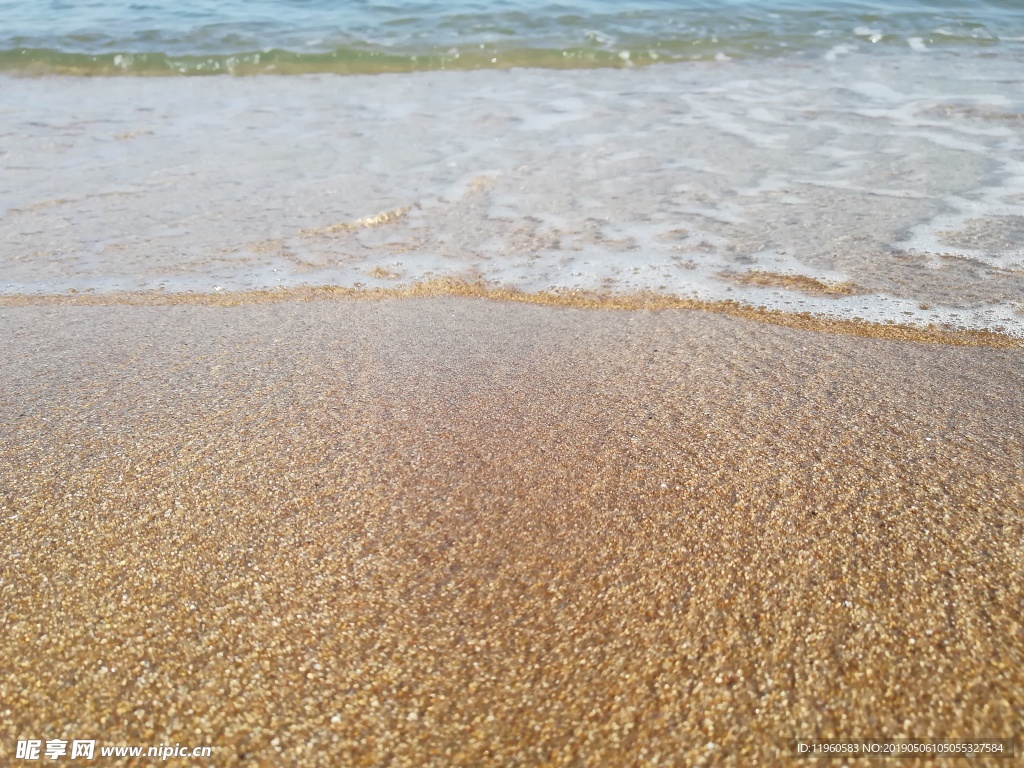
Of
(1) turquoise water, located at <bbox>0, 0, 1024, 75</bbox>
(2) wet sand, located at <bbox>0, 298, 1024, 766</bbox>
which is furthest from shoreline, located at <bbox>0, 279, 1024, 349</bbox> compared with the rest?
(1) turquoise water, located at <bbox>0, 0, 1024, 75</bbox>

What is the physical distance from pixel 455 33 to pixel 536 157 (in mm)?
4353

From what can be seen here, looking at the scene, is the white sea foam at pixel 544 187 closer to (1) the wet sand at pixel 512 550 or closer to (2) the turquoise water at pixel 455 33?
(1) the wet sand at pixel 512 550

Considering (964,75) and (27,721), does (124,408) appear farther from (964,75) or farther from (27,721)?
(964,75)

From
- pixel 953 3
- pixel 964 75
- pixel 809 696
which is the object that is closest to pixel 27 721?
pixel 809 696

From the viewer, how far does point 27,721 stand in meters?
1.27

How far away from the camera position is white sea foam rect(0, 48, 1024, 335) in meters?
3.29

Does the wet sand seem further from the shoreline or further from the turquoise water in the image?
the turquoise water

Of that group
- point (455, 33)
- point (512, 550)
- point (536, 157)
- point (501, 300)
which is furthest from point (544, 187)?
point (455, 33)

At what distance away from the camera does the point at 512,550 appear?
165 centimetres

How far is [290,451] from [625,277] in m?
1.68

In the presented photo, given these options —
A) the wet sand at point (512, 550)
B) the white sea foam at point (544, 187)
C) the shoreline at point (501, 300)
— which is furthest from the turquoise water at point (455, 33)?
the wet sand at point (512, 550)

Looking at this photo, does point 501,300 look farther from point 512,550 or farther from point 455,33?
point 455,33

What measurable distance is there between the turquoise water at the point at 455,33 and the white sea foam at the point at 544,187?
98 centimetres

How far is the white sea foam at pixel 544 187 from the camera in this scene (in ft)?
10.8
